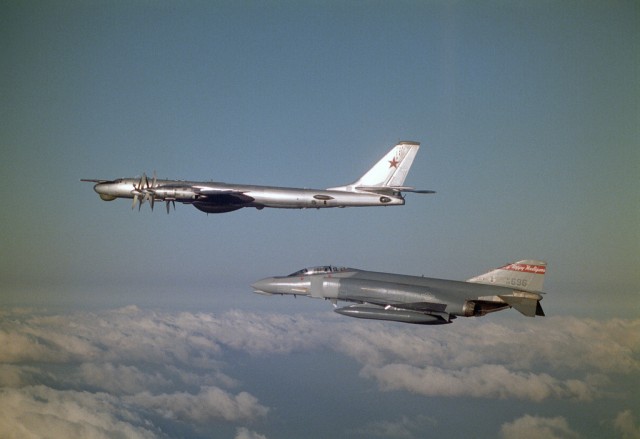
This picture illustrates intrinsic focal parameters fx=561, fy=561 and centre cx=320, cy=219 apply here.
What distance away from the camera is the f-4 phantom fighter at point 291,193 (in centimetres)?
2595

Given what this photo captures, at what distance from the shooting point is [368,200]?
25.8 m

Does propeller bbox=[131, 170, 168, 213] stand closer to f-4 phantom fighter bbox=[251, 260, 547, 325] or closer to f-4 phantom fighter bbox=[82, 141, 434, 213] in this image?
f-4 phantom fighter bbox=[82, 141, 434, 213]

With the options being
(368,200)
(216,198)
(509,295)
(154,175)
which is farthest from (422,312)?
(154,175)

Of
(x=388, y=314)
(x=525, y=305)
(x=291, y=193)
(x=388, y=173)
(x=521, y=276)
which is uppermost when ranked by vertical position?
(x=388, y=173)

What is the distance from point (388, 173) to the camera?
26469 mm

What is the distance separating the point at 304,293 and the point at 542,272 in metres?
12.2

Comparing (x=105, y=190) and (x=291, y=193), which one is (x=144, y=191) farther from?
(x=291, y=193)

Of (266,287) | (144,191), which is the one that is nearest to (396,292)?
(266,287)

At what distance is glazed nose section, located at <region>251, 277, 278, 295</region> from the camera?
29.9 meters

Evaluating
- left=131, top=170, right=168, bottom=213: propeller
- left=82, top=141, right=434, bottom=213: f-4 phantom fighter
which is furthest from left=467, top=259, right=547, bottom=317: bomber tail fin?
left=131, top=170, right=168, bottom=213: propeller

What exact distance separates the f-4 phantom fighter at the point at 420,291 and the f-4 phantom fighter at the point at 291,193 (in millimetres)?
4949

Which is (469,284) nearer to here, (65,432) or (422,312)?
(422,312)

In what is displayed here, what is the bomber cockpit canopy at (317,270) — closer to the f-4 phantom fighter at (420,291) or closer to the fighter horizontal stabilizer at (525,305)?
the f-4 phantom fighter at (420,291)

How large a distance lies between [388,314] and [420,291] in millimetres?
2715
